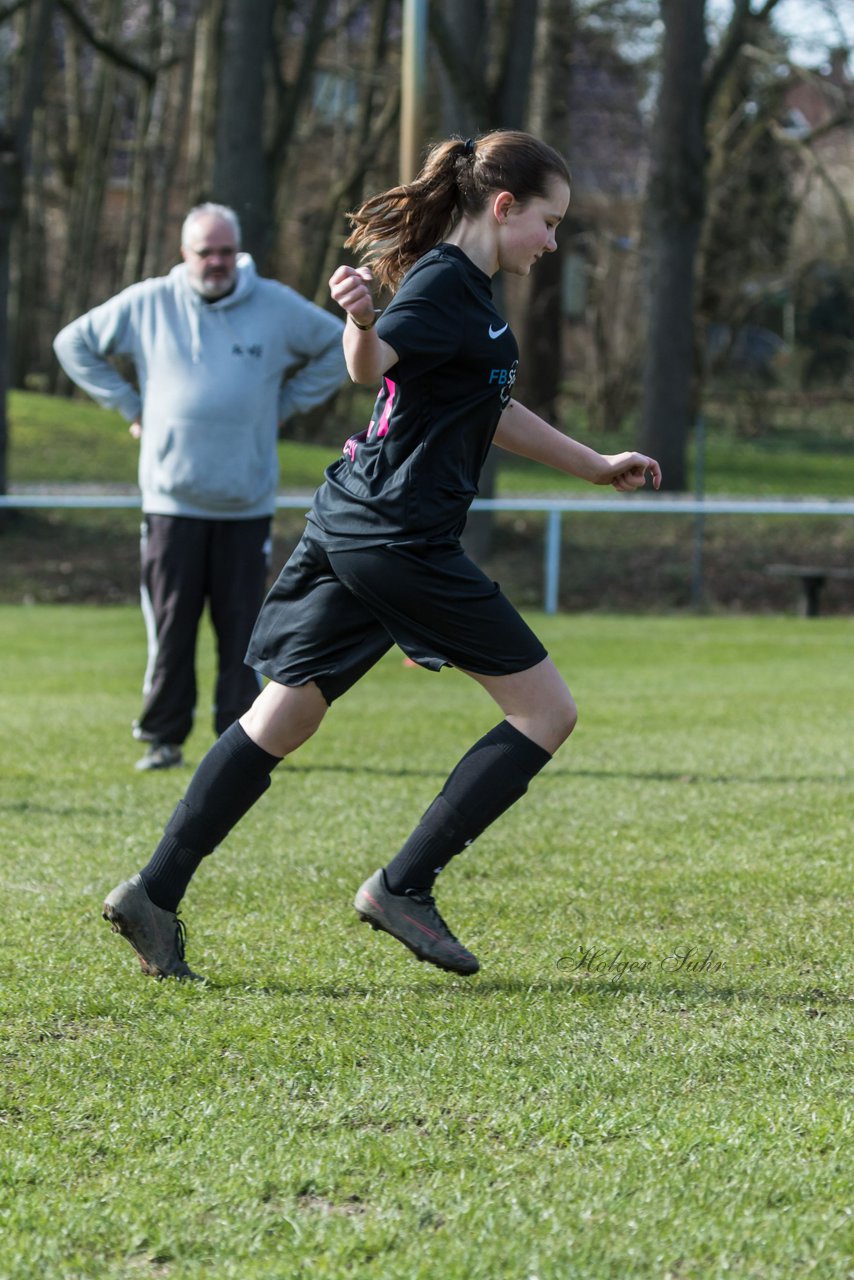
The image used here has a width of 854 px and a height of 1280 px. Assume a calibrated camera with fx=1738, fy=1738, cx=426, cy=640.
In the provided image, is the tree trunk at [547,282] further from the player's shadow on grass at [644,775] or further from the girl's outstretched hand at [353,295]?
the girl's outstretched hand at [353,295]

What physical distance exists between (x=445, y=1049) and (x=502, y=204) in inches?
70.9

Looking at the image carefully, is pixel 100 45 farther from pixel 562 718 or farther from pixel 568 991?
pixel 568 991

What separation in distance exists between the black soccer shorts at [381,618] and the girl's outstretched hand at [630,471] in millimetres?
490

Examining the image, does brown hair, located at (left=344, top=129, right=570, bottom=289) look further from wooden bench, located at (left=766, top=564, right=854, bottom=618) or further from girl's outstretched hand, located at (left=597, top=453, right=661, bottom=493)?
wooden bench, located at (left=766, top=564, right=854, bottom=618)

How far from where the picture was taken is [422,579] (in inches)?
149

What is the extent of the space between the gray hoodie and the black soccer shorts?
3.18 m

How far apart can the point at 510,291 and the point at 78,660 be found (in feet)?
75.3

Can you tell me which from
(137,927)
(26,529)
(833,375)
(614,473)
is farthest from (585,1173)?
(833,375)

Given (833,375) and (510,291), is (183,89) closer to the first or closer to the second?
(510,291)

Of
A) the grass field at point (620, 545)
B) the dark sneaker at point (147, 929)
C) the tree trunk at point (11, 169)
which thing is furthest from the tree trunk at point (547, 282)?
the dark sneaker at point (147, 929)

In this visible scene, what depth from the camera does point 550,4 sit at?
2722cm

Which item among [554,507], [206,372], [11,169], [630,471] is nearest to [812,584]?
[554,507]

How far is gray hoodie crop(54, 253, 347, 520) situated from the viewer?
23.3ft

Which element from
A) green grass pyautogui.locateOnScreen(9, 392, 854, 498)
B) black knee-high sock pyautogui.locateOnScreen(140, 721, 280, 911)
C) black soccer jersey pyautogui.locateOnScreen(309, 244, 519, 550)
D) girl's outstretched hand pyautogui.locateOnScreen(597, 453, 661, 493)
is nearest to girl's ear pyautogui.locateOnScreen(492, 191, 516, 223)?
black soccer jersey pyautogui.locateOnScreen(309, 244, 519, 550)
